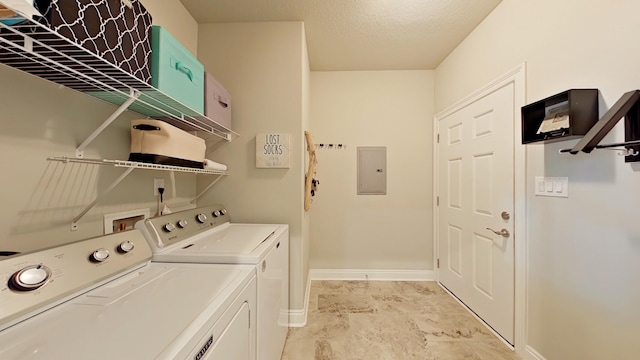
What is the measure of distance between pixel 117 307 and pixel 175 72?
1087mm

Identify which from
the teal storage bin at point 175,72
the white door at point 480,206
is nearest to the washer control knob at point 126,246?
the teal storage bin at point 175,72

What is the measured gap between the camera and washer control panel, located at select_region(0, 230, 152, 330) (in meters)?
0.63

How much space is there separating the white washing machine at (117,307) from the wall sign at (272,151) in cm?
110

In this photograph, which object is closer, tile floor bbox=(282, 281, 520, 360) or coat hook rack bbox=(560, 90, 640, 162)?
coat hook rack bbox=(560, 90, 640, 162)

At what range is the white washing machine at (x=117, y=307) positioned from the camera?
0.56m

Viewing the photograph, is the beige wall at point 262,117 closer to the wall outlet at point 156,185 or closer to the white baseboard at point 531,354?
the wall outlet at point 156,185

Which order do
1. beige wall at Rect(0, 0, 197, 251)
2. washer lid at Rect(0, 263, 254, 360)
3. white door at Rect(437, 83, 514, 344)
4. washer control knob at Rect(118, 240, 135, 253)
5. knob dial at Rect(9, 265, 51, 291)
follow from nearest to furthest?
washer lid at Rect(0, 263, 254, 360), knob dial at Rect(9, 265, 51, 291), beige wall at Rect(0, 0, 197, 251), washer control knob at Rect(118, 240, 135, 253), white door at Rect(437, 83, 514, 344)

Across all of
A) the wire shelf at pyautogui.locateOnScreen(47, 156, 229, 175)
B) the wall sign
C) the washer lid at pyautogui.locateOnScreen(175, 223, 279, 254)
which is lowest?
the washer lid at pyautogui.locateOnScreen(175, 223, 279, 254)

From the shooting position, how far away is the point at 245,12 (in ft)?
6.42

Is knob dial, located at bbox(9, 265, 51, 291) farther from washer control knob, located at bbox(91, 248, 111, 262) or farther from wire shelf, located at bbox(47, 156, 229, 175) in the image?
wire shelf, located at bbox(47, 156, 229, 175)

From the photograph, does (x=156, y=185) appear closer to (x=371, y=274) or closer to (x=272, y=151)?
(x=272, y=151)

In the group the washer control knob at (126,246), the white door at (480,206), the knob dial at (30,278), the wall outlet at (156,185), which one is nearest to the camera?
the knob dial at (30,278)

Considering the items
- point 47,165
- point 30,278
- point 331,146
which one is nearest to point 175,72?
point 47,165

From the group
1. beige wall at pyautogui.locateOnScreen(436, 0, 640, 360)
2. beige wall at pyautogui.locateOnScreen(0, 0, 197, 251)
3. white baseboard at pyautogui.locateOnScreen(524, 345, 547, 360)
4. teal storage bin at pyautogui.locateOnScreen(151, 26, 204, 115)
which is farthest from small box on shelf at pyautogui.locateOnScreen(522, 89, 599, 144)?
beige wall at pyautogui.locateOnScreen(0, 0, 197, 251)
